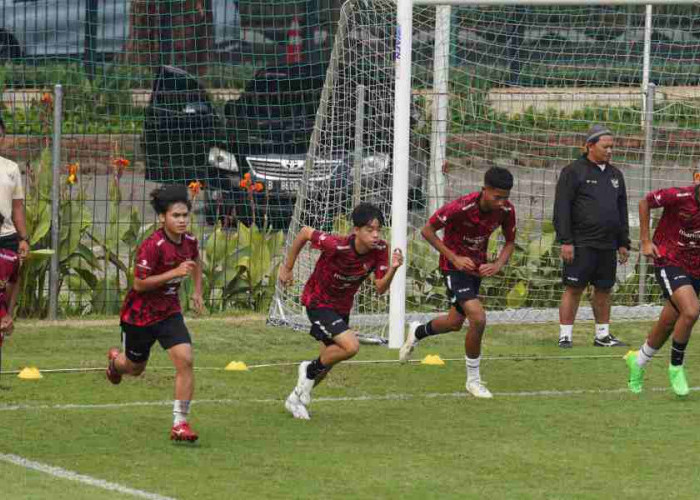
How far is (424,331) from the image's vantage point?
1177 cm

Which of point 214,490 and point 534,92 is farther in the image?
point 534,92

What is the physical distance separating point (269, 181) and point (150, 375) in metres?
5.11

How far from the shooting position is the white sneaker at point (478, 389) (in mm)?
10758

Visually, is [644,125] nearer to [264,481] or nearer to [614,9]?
[614,9]

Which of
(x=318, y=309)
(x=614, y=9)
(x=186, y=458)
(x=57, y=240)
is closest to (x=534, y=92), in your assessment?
(x=614, y=9)

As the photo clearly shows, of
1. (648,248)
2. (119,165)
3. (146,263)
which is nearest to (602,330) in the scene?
(648,248)

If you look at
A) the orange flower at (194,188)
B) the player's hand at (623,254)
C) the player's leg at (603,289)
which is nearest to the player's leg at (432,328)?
the player's leg at (603,289)

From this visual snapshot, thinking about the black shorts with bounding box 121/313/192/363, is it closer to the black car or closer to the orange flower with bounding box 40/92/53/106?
the black car

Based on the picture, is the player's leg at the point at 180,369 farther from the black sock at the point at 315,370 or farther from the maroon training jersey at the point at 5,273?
the black sock at the point at 315,370

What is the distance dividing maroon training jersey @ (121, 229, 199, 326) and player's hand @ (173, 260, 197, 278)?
149mm

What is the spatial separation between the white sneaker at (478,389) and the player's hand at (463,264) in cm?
85

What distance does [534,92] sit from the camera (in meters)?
15.2

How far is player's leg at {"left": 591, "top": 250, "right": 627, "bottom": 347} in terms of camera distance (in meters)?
13.4

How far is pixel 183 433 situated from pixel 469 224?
3105 mm
